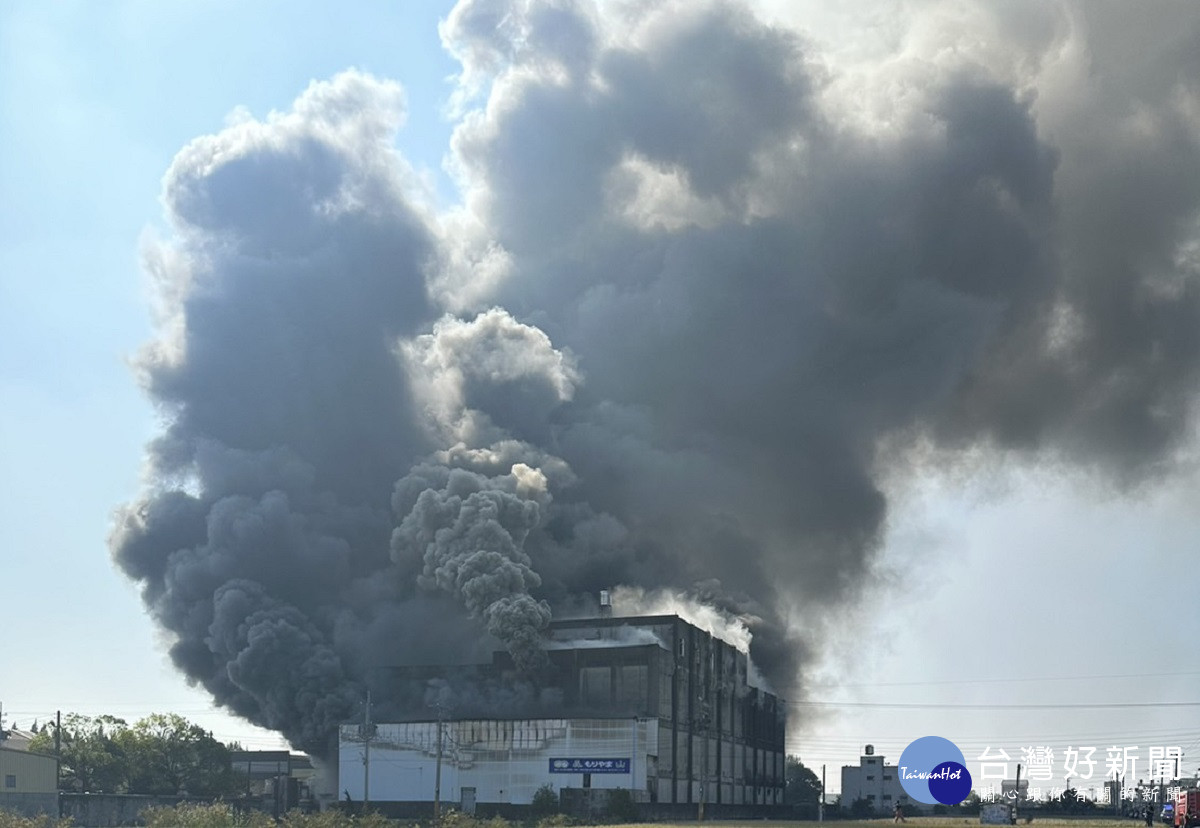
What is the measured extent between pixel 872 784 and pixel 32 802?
8711 cm

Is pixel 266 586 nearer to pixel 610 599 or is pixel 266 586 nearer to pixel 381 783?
pixel 381 783

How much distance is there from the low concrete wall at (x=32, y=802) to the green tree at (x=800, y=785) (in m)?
76.5

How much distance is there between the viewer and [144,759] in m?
126

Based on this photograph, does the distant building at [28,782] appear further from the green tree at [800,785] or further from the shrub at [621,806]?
the green tree at [800,785]

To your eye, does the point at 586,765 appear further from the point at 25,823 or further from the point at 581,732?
the point at 25,823

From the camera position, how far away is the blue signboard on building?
99.3 meters

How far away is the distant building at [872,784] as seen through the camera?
14488 cm

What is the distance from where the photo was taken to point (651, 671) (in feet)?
349

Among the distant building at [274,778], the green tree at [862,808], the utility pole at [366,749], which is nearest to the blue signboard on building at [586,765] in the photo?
the utility pole at [366,749]

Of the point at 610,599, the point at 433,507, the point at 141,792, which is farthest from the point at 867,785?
the point at 141,792

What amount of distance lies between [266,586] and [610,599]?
29.9 metres

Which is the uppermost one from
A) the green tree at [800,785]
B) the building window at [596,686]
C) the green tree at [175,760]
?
the building window at [596,686]

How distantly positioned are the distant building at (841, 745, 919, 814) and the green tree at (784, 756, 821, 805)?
16.0 ft

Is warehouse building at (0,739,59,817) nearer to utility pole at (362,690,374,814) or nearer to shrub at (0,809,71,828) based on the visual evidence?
utility pole at (362,690,374,814)
